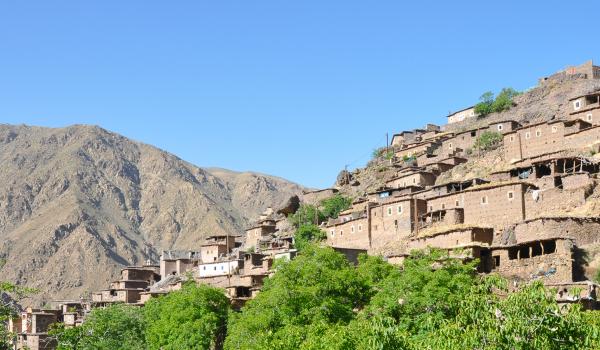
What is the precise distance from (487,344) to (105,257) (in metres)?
113

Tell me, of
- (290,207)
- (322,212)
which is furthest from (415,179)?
(290,207)

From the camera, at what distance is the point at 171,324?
46.8 metres

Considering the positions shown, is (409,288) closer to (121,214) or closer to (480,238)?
(480,238)

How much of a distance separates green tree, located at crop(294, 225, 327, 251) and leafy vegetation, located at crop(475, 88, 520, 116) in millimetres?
20770

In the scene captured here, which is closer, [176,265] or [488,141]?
[488,141]

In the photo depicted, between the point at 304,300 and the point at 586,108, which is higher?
the point at 586,108

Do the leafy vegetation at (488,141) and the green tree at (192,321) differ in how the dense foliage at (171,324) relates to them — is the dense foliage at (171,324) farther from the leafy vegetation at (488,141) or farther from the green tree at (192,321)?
the leafy vegetation at (488,141)

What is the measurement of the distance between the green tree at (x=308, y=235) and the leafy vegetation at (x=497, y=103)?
68.1 ft

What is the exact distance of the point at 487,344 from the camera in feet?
58.7

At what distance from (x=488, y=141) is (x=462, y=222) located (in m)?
15.0

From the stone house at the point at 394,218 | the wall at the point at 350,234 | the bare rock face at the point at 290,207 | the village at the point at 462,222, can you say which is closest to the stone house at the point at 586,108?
the village at the point at 462,222

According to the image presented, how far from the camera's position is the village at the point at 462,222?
40.6 meters

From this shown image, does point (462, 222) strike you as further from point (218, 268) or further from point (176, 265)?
point (176, 265)

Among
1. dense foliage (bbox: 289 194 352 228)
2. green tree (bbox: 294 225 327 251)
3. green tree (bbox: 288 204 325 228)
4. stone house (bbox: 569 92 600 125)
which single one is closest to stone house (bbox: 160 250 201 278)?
green tree (bbox: 288 204 325 228)
